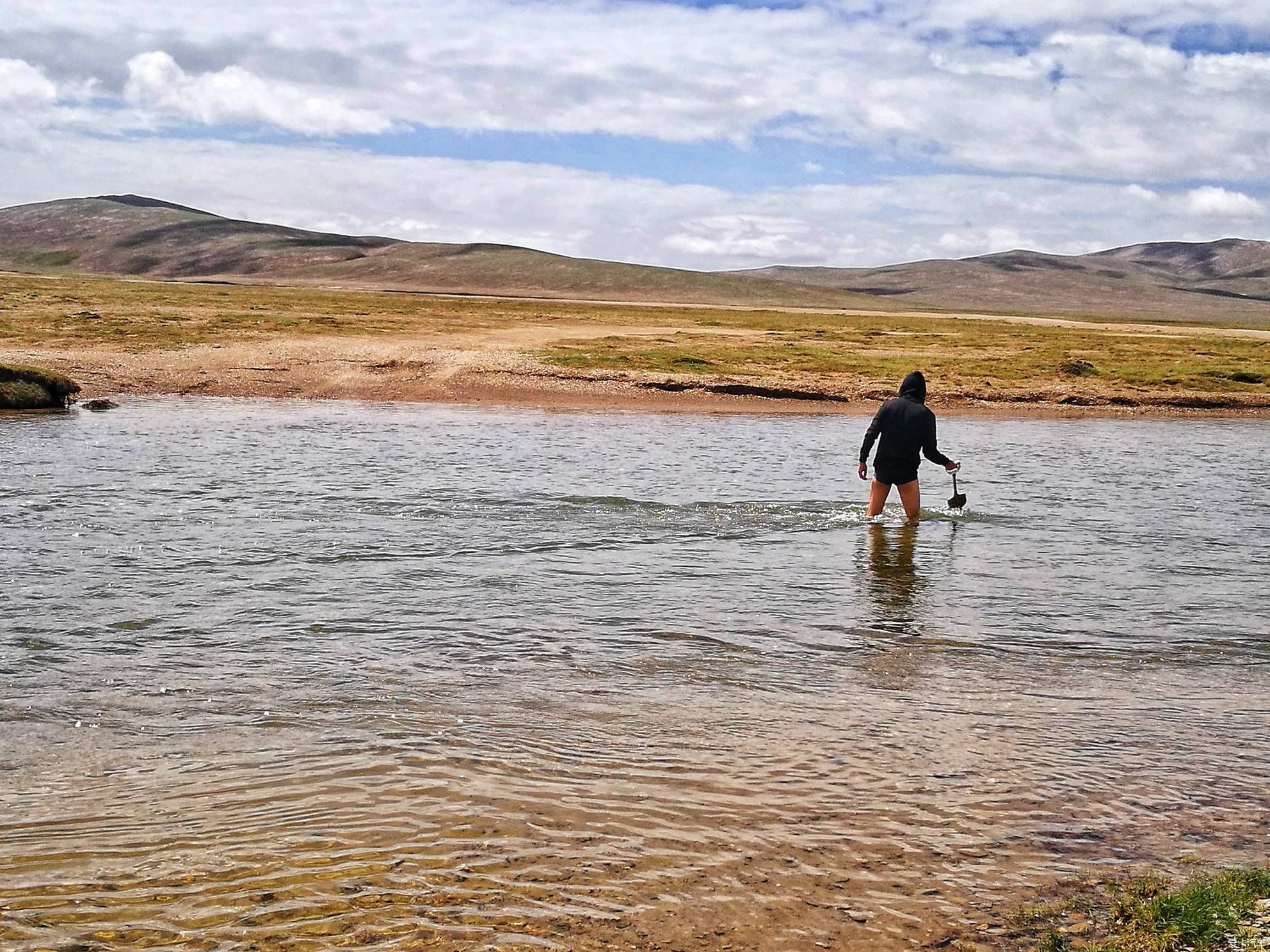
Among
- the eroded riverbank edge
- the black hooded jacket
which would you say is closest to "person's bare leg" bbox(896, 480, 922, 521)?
the black hooded jacket

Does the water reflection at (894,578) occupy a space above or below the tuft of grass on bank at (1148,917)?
above

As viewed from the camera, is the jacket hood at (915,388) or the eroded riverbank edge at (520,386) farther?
the eroded riverbank edge at (520,386)

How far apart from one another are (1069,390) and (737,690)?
30360 mm

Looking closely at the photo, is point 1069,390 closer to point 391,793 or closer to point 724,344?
point 724,344

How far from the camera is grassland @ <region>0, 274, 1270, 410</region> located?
34750 mm

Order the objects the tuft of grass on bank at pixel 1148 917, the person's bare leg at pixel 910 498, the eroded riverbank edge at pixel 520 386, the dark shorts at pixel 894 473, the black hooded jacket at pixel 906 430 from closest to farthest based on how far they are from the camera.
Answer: the tuft of grass on bank at pixel 1148 917
the black hooded jacket at pixel 906 430
the dark shorts at pixel 894 473
the person's bare leg at pixel 910 498
the eroded riverbank edge at pixel 520 386

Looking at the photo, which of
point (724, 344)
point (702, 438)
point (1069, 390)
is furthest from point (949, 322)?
point (702, 438)

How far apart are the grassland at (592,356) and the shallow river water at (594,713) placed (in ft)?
59.2

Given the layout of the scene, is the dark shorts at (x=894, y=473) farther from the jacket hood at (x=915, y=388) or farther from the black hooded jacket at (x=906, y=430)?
the jacket hood at (x=915, y=388)

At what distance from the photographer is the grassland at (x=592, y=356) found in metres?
34.8

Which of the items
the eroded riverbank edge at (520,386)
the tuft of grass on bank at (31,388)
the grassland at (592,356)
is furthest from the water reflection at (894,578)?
the tuft of grass on bank at (31,388)

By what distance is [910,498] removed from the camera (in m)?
15.5

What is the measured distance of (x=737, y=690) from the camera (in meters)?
8.48

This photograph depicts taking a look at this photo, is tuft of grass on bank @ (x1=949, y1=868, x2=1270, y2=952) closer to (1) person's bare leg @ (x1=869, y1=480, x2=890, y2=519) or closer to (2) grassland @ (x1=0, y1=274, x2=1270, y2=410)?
(1) person's bare leg @ (x1=869, y1=480, x2=890, y2=519)
